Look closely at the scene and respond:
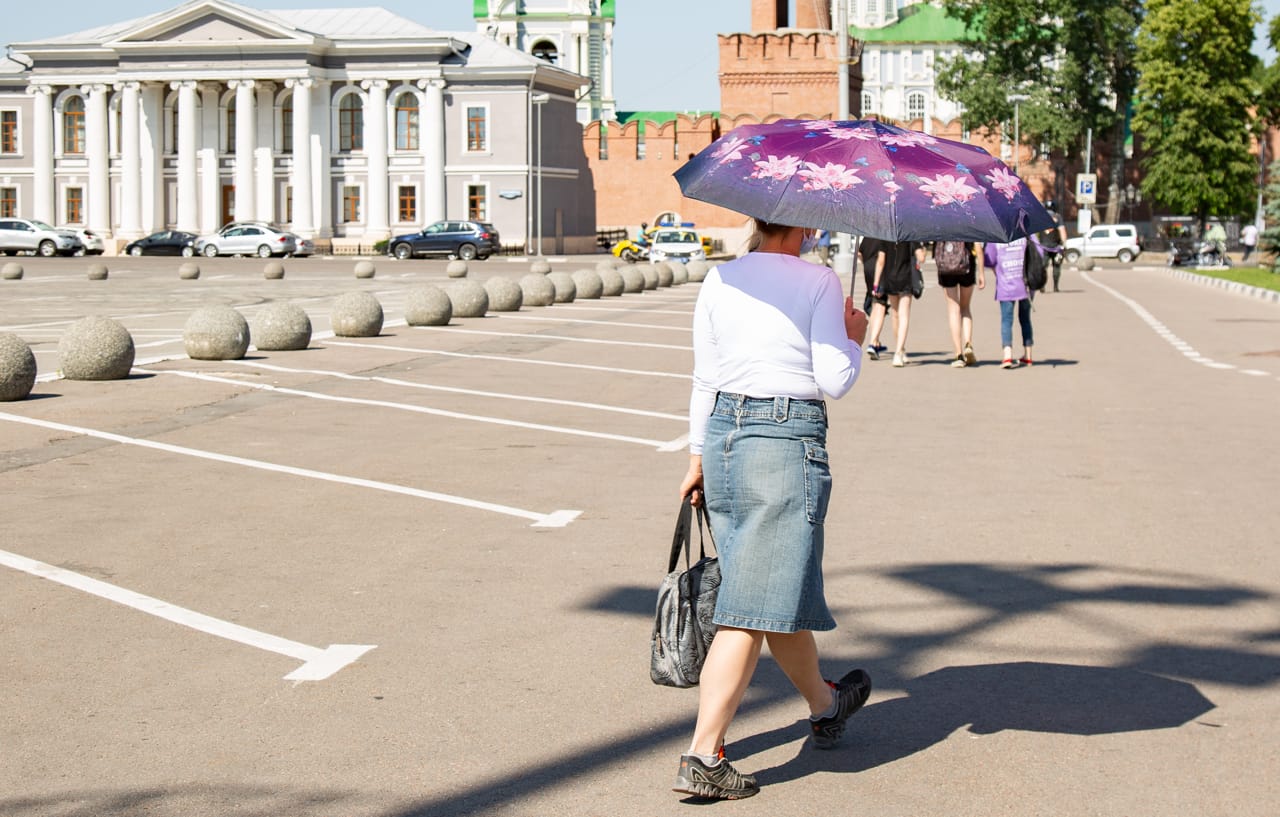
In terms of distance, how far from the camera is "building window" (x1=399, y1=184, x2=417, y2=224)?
263ft

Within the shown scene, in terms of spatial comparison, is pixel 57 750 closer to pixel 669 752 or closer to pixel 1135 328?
pixel 669 752

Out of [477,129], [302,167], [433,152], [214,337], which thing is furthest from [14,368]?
[302,167]

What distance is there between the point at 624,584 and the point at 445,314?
17.1 metres

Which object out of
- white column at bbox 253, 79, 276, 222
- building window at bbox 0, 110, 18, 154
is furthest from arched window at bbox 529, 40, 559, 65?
building window at bbox 0, 110, 18, 154

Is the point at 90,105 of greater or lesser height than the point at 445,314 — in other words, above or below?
above

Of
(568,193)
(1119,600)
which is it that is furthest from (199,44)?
(1119,600)

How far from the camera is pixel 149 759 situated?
4902mm

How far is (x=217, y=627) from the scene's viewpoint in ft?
21.2

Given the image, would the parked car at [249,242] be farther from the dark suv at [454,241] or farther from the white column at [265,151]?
the white column at [265,151]

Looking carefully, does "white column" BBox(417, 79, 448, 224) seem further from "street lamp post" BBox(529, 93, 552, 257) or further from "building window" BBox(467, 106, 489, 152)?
"street lamp post" BBox(529, 93, 552, 257)

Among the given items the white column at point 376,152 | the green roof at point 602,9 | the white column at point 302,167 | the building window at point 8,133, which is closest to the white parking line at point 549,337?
the white column at point 376,152

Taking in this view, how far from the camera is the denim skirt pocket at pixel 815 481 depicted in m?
4.66

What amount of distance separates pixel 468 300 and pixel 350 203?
187ft

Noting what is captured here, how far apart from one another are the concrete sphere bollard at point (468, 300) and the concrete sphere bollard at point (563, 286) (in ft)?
14.8
